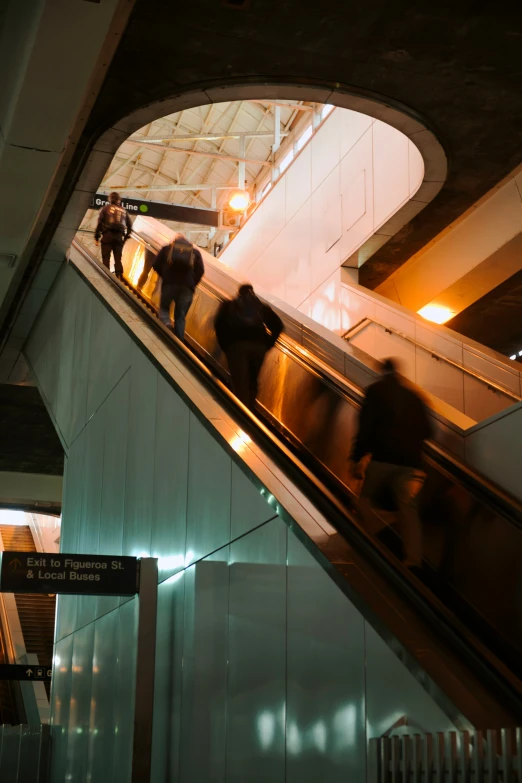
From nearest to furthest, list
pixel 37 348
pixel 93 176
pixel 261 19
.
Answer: pixel 261 19
pixel 93 176
pixel 37 348

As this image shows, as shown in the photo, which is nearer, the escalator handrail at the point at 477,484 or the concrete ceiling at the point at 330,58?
the escalator handrail at the point at 477,484

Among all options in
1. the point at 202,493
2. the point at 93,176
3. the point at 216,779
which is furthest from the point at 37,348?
the point at 216,779

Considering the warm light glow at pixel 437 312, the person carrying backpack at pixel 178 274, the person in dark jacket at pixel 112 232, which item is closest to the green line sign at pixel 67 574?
the person carrying backpack at pixel 178 274

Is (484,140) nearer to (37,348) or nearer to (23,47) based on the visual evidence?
Result: (23,47)

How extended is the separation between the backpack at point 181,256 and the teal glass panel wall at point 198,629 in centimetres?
120

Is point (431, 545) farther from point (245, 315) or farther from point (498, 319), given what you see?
point (498, 319)

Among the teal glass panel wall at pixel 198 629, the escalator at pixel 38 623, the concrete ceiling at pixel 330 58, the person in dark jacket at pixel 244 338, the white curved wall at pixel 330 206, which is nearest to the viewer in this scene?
the teal glass panel wall at pixel 198 629

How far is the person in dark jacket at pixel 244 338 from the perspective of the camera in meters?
9.11

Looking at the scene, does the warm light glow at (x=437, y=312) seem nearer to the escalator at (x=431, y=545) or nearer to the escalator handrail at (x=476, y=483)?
the escalator at (x=431, y=545)

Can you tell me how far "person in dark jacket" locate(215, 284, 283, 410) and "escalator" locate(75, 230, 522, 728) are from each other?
38 cm

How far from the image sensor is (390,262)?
50.7ft

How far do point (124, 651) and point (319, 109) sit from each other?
1527cm

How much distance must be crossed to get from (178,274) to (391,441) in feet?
18.2

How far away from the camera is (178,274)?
11141mm
